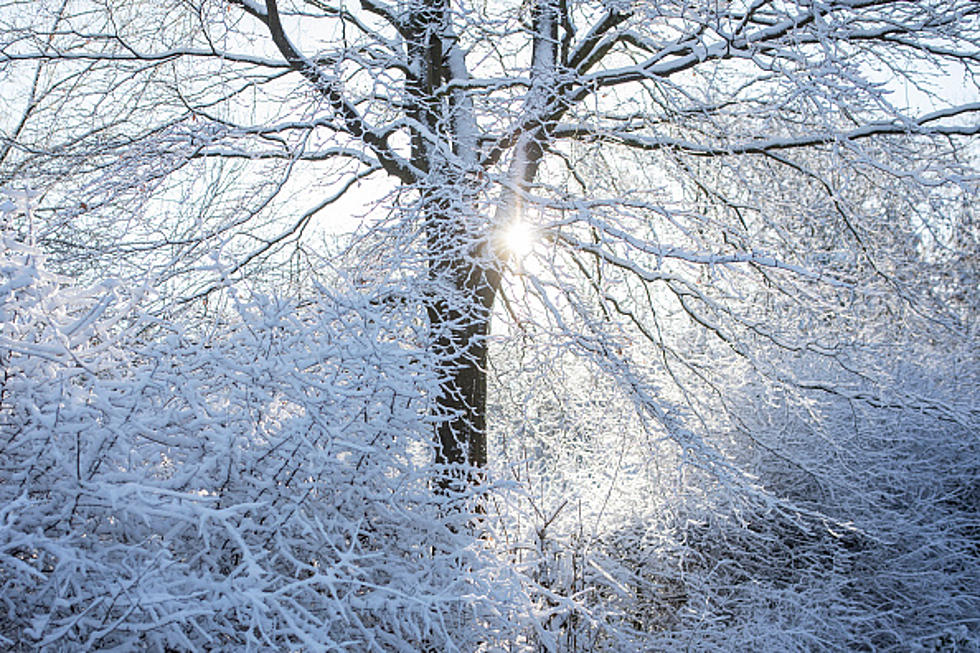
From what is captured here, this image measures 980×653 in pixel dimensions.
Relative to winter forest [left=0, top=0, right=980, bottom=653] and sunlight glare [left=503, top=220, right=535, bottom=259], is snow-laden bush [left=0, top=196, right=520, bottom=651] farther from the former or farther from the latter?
sunlight glare [left=503, top=220, right=535, bottom=259]

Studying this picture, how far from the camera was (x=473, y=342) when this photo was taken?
505 centimetres

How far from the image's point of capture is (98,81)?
6254mm

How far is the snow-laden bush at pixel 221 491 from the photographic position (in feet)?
7.13

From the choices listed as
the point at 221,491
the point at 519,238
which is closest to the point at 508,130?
the point at 519,238

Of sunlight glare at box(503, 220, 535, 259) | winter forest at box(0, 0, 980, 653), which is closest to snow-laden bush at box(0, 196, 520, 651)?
winter forest at box(0, 0, 980, 653)

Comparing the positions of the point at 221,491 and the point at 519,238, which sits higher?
the point at 519,238

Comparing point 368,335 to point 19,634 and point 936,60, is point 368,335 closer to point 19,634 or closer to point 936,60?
point 19,634

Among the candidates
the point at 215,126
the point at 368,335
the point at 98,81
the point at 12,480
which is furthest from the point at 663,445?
the point at 98,81

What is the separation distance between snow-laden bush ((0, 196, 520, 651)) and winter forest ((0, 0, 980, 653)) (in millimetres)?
18

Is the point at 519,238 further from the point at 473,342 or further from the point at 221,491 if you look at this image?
the point at 221,491

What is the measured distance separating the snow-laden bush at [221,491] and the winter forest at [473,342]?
0.06 ft

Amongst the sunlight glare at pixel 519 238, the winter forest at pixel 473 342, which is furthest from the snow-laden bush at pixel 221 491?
the sunlight glare at pixel 519 238

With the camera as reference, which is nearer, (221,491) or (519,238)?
(221,491)

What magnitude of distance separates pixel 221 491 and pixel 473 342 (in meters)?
2.63
